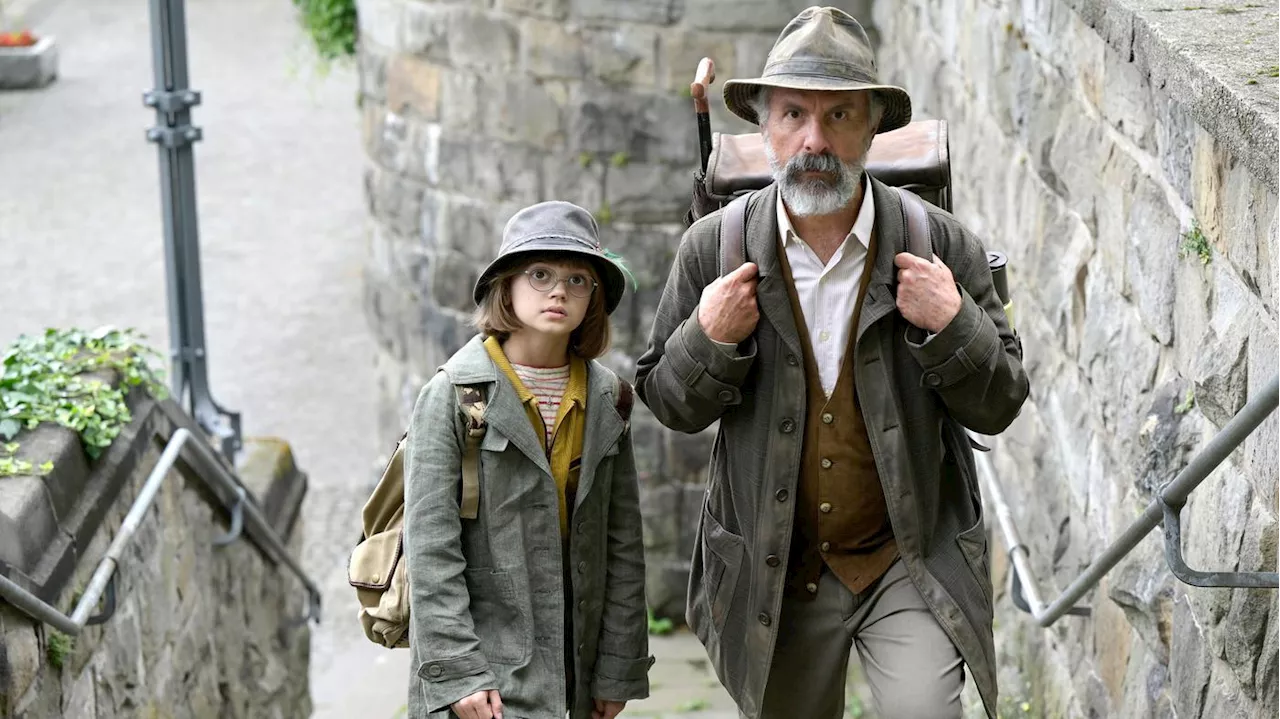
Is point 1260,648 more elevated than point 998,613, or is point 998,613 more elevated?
point 1260,648

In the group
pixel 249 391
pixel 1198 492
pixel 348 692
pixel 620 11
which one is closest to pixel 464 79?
pixel 620 11

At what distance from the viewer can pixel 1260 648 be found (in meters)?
2.68

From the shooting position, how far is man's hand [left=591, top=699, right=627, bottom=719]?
3164mm

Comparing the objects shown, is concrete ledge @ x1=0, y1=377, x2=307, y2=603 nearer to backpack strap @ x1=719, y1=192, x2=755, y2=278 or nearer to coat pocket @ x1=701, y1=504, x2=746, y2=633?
coat pocket @ x1=701, y1=504, x2=746, y2=633

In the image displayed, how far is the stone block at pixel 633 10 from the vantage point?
295 inches

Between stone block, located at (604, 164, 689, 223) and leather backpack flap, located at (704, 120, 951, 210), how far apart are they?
15.0ft

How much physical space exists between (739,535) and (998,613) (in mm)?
2058

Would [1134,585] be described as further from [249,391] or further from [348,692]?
[249,391]

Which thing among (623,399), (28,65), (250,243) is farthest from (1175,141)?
(28,65)

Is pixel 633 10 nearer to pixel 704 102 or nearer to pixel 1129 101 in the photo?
pixel 1129 101

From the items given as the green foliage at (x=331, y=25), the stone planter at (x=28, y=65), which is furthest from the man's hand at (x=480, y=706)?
the stone planter at (x=28, y=65)

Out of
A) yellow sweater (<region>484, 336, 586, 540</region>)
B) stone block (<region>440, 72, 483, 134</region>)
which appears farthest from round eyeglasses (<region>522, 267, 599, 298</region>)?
stone block (<region>440, 72, 483, 134</region>)

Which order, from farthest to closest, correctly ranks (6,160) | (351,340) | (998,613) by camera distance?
(6,160) → (351,340) → (998,613)

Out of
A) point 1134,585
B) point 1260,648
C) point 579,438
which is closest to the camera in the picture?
point 1260,648
